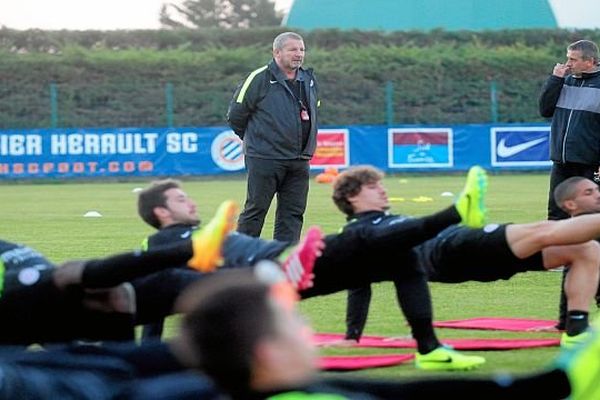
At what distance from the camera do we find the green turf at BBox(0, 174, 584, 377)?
9.11 metres

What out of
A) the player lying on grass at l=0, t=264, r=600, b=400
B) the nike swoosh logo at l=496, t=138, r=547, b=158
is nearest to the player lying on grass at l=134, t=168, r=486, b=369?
the player lying on grass at l=0, t=264, r=600, b=400

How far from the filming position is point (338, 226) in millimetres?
16844

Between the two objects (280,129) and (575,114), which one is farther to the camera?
(280,129)

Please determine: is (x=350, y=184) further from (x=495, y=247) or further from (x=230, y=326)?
(x=230, y=326)

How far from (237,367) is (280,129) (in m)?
8.34

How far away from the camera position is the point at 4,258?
6871 mm

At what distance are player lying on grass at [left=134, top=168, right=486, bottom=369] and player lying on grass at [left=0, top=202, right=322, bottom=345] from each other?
527 mm

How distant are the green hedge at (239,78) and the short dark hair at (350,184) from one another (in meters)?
28.5

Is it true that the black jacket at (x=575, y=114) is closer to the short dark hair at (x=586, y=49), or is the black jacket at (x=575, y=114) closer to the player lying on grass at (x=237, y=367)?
the short dark hair at (x=586, y=49)

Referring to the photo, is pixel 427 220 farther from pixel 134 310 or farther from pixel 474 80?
pixel 474 80

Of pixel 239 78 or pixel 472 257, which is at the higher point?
pixel 239 78

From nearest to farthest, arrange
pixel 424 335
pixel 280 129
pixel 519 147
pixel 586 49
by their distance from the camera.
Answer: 1. pixel 424 335
2. pixel 586 49
3. pixel 280 129
4. pixel 519 147

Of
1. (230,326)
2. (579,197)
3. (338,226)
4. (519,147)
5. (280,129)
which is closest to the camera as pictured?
(230,326)

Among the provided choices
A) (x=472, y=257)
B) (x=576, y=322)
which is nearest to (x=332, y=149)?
(x=472, y=257)
